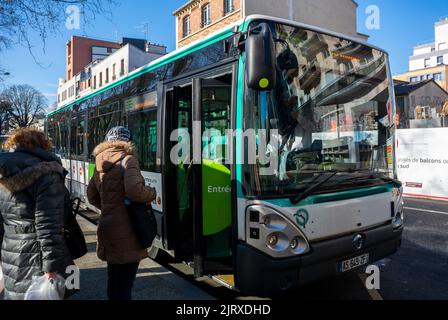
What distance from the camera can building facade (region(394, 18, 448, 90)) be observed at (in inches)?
3044

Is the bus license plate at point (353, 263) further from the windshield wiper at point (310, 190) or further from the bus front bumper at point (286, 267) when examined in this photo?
the windshield wiper at point (310, 190)

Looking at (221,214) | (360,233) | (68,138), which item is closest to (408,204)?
(360,233)

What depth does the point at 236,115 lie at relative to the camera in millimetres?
3730

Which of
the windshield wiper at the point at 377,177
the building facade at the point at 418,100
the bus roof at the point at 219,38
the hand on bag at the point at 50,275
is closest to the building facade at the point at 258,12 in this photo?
the building facade at the point at 418,100

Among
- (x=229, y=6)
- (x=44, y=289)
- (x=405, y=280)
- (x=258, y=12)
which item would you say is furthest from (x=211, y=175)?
(x=229, y=6)

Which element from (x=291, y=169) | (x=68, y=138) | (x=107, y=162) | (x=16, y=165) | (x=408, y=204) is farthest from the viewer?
(x=408, y=204)

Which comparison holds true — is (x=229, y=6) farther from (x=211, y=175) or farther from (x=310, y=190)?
(x=310, y=190)

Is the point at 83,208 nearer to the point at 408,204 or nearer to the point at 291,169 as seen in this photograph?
the point at 291,169

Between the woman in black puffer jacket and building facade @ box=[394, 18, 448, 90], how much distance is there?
86133 mm

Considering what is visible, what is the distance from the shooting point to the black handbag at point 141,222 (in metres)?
3.06

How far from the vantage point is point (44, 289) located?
8.75 feet

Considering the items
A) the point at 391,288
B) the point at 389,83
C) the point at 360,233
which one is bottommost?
the point at 391,288

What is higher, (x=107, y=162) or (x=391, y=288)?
(x=107, y=162)

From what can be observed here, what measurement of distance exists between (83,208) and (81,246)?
27.9 feet
